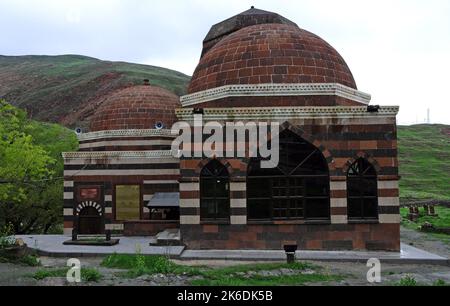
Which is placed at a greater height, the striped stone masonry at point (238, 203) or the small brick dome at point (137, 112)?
the small brick dome at point (137, 112)

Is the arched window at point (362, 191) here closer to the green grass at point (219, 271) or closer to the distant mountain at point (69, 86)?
the green grass at point (219, 271)

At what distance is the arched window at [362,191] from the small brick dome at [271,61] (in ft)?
15.2

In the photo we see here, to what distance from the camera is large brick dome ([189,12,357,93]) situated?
18.6m

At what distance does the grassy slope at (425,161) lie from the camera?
182 ft

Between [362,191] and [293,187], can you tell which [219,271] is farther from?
[362,191]

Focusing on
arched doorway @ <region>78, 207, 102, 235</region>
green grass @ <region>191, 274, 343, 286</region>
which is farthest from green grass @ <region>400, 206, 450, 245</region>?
arched doorway @ <region>78, 207, 102, 235</region>

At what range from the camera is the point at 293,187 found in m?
16.4

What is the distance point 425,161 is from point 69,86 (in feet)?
263

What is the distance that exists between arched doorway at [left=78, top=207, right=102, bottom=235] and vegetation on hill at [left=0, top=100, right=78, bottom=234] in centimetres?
242

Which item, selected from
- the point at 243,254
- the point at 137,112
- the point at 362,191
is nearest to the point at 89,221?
the point at 137,112

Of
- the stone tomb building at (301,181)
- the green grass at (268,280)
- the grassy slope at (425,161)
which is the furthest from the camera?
the grassy slope at (425,161)

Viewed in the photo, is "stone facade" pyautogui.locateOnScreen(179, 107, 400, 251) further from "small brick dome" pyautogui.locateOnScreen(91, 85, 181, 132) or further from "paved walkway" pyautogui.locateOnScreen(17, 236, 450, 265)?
"small brick dome" pyautogui.locateOnScreen(91, 85, 181, 132)

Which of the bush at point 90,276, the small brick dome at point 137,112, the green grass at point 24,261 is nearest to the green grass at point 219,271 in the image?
the bush at point 90,276
